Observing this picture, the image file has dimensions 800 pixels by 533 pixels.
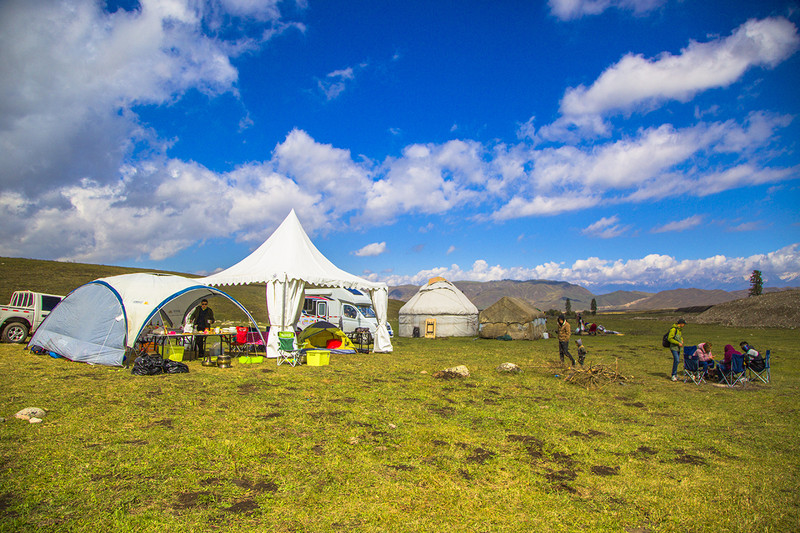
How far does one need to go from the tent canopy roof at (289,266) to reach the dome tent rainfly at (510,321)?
422 inches

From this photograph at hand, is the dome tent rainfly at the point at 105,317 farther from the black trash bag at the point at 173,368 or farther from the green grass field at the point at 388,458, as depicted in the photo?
the green grass field at the point at 388,458

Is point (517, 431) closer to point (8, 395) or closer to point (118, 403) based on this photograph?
point (118, 403)

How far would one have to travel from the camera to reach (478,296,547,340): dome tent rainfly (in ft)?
81.2

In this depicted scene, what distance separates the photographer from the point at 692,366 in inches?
446

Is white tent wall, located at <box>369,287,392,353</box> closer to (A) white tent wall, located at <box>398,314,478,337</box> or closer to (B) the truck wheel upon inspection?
(A) white tent wall, located at <box>398,314,478,337</box>

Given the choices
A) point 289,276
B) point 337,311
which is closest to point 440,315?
point 337,311

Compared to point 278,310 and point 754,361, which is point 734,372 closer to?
point 754,361

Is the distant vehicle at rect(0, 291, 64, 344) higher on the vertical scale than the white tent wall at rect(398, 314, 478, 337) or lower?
higher

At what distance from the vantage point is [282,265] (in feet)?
49.5

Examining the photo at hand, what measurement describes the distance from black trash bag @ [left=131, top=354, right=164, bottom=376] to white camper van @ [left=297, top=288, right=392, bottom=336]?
1052 cm

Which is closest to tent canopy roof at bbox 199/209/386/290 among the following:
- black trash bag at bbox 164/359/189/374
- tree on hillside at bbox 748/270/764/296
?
black trash bag at bbox 164/359/189/374

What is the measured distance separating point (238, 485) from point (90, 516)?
128 centimetres

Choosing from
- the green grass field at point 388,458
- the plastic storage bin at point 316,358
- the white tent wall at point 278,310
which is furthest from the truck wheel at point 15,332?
the plastic storage bin at point 316,358

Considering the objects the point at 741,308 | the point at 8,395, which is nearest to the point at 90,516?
the point at 8,395
